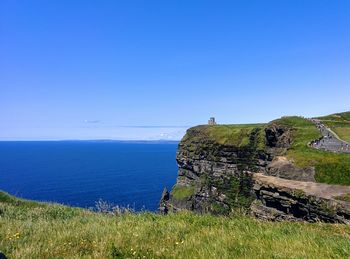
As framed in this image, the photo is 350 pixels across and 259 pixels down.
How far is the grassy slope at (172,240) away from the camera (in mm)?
6953

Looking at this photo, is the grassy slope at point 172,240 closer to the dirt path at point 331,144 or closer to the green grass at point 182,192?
the dirt path at point 331,144

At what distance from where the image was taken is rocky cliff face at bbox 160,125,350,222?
48625 mm

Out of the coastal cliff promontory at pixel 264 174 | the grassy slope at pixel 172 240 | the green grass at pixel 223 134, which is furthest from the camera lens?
the green grass at pixel 223 134

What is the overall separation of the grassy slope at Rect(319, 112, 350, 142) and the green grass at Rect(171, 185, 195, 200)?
141ft

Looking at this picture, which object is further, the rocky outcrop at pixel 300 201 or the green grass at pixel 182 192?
the green grass at pixel 182 192

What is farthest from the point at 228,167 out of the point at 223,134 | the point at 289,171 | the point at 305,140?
the point at 289,171

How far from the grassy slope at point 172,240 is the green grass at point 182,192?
93103mm

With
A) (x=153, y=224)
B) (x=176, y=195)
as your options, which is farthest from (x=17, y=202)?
(x=176, y=195)

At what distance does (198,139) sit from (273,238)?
101 m

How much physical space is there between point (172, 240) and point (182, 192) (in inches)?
3868

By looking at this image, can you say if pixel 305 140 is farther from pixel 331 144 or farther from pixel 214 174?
pixel 214 174

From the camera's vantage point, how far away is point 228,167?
90.7m

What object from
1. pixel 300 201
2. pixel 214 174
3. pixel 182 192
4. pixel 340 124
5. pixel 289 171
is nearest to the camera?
pixel 300 201

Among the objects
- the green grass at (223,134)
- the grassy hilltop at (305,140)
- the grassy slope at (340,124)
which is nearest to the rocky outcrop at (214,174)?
the green grass at (223,134)
